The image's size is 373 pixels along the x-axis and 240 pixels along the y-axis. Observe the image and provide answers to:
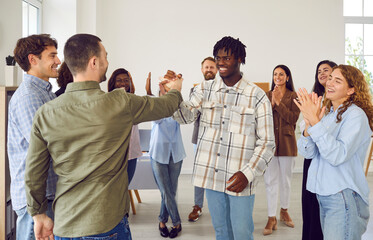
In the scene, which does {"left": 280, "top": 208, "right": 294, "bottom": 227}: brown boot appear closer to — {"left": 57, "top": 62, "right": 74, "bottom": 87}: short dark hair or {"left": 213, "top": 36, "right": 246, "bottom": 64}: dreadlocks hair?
{"left": 213, "top": 36, "right": 246, "bottom": 64}: dreadlocks hair

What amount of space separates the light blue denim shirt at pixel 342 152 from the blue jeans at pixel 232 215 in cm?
39

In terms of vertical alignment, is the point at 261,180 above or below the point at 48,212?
below

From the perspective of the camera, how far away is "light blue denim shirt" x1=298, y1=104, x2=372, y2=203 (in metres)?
1.76

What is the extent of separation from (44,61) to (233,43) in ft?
3.54

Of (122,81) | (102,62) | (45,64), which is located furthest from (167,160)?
(102,62)

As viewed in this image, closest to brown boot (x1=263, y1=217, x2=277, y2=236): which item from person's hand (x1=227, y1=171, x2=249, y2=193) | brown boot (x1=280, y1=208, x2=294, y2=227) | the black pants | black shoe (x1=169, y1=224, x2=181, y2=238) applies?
brown boot (x1=280, y1=208, x2=294, y2=227)

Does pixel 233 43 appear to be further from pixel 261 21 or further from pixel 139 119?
pixel 261 21

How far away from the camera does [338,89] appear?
1963mm

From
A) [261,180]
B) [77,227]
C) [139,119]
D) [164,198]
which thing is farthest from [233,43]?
[261,180]

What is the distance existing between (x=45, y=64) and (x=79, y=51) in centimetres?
59

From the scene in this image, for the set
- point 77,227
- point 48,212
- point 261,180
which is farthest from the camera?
point 261,180

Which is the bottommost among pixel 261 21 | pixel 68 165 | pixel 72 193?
pixel 72 193

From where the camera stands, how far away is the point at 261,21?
5.95 m

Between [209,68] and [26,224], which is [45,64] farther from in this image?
[209,68]
